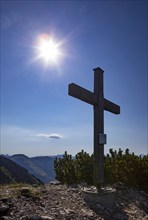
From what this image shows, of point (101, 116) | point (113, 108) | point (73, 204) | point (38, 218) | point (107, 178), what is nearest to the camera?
point (38, 218)

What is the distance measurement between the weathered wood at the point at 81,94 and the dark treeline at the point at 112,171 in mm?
3437

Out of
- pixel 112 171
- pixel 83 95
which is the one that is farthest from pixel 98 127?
pixel 112 171

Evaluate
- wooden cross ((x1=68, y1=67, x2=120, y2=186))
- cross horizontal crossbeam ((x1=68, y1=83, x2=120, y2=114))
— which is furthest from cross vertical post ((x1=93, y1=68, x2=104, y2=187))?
cross horizontal crossbeam ((x1=68, y1=83, x2=120, y2=114))

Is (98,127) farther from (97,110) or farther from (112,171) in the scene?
(112,171)

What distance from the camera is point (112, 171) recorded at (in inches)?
397

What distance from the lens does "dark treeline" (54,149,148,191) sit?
33.3ft

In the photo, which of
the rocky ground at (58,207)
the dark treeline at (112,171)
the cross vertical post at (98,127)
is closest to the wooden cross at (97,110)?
the cross vertical post at (98,127)

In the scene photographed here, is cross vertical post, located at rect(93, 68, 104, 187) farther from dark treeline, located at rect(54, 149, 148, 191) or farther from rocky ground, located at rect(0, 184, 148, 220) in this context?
dark treeline, located at rect(54, 149, 148, 191)

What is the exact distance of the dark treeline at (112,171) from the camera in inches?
399

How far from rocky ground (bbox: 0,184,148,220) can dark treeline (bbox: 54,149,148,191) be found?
1.88 m

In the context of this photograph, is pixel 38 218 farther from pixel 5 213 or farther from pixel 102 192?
pixel 102 192

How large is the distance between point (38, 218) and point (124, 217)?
270cm

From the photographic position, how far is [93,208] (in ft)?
21.4

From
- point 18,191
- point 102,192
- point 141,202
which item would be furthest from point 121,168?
point 18,191
